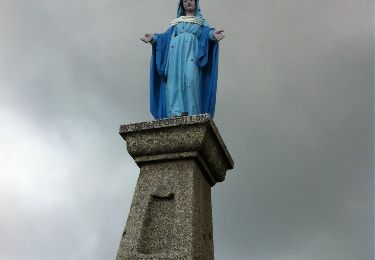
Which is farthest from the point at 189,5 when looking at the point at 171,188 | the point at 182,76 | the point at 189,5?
the point at 171,188

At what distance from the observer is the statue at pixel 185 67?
6887 mm

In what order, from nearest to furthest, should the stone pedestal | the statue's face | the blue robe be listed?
the stone pedestal, the blue robe, the statue's face

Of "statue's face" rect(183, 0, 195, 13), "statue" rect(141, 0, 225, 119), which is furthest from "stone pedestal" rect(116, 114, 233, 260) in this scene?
"statue's face" rect(183, 0, 195, 13)

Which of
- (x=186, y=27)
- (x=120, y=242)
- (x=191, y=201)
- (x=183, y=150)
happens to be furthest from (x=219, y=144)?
(x=186, y=27)

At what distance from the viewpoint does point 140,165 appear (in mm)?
6055

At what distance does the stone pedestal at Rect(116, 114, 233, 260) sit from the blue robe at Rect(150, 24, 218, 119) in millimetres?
924

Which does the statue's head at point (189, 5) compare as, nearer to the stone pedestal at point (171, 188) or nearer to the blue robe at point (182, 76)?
the blue robe at point (182, 76)

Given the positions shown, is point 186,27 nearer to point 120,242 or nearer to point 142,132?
point 142,132

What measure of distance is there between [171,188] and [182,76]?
6.35 ft

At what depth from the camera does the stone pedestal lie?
17.7 feet

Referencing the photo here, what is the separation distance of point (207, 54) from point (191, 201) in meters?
2.68

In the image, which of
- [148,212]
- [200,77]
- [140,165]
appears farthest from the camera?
[200,77]

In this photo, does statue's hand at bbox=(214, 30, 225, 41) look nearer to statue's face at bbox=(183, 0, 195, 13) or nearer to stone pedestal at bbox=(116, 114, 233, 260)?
statue's face at bbox=(183, 0, 195, 13)

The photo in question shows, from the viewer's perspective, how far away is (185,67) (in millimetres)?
7074
